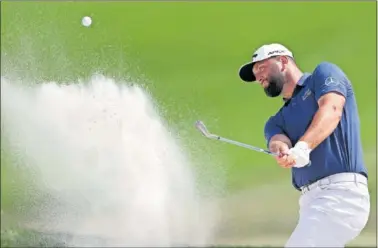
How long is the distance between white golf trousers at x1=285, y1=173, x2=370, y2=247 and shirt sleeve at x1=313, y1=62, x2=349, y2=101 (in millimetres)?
426

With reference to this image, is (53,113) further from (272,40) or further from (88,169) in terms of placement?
(272,40)

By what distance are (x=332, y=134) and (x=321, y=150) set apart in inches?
3.9

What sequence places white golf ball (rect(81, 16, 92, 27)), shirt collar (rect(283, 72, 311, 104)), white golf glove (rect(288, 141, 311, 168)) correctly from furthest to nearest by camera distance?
white golf ball (rect(81, 16, 92, 27)) < shirt collar (rect(283, 72, 311, 104)) < white golf glove (rect(288, 141, 311, 168))

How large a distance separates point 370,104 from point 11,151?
5.01 metres

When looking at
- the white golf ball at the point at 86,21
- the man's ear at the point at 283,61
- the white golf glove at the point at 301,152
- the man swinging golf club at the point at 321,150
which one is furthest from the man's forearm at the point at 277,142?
the white golf ball at the point at 86,21

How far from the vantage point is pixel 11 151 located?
1075 cm

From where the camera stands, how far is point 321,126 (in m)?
3.84

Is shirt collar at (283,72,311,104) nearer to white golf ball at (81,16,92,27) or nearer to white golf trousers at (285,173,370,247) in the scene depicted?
white golf trousers at (285,173,370,247)

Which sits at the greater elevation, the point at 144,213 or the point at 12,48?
the point at 12,48

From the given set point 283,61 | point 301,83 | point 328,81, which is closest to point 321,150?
point 328,81

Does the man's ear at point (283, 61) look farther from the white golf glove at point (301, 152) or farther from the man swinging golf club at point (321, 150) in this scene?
the white golf glove at point (301, 152)

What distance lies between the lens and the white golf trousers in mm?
3883

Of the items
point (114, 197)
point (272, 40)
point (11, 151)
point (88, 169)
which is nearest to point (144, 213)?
point (114, 197)

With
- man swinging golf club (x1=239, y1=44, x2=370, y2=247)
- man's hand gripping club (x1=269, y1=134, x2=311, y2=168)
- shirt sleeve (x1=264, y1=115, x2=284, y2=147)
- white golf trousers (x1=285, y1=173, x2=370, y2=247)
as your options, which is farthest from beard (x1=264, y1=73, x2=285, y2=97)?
white golf trousers (x1=285, y1=173, x2=370, y2=247)
